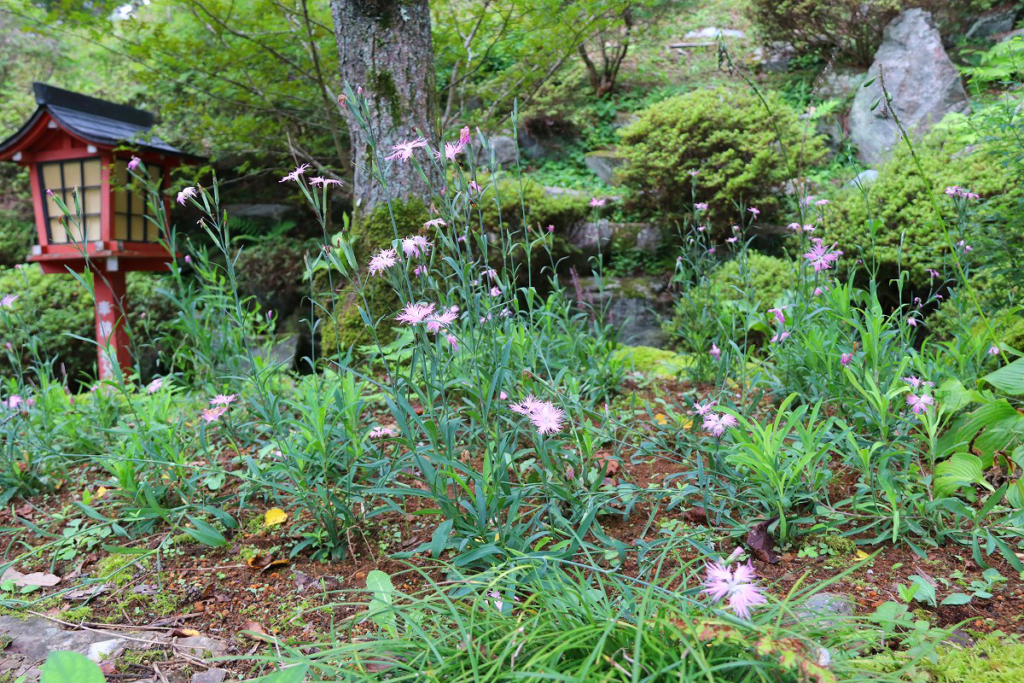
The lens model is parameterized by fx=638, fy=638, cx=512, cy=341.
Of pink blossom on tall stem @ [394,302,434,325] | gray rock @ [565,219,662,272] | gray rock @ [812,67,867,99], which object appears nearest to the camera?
pink blossom on tall stem @ [394,302,434,325]

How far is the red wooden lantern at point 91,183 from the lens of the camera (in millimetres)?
4152

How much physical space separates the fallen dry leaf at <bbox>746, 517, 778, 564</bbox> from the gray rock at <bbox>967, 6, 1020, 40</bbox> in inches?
325

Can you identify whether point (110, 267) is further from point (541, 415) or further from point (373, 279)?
point (541, 415)

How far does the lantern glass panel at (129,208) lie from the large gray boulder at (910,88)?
6.66m

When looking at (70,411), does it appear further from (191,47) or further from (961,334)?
(961,334)

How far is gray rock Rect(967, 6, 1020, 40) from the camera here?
23.5 feet

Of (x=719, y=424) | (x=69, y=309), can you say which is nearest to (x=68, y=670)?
(x=719, y=424)

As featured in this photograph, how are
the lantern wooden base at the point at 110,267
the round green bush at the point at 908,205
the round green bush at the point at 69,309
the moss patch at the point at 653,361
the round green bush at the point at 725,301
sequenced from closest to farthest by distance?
the round green bush at the point at 725,301
the moss patch at the point at 653,361
the round green bush at the point at 908,205
the lantern wooden base at the point at 110,267
the round green bush at the point at 69,309

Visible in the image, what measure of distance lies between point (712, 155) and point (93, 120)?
4.74m

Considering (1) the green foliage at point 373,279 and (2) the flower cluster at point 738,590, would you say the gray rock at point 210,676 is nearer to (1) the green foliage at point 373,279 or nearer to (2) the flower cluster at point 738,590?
(2) the flower cluster at point 738,590

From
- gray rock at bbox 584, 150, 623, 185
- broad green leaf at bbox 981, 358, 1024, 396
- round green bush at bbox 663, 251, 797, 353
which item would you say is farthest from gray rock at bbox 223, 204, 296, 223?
broad green leaf at bbox 981, 358, 1024, 396

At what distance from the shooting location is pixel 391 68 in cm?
316

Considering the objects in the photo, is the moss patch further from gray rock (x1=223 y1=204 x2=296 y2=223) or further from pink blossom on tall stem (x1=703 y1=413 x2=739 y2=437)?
gray rock (x1=223 y1=204 x2=296 y2=223)

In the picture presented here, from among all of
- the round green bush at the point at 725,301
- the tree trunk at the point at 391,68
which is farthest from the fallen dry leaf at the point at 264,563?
the tree trunk at the point at 391,68
